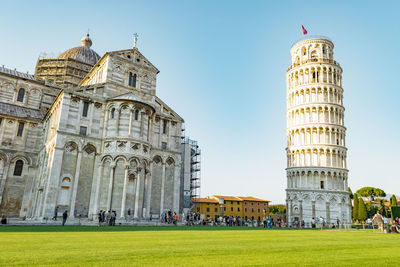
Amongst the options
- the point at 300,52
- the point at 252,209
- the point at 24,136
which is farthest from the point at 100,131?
the point at 252,209

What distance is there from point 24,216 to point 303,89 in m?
42.5

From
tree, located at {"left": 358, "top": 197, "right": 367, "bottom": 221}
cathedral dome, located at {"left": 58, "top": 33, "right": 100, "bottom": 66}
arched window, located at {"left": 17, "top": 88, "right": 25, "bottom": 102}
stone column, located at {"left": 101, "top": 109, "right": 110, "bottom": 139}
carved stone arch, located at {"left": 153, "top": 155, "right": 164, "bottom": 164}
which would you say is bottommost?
tree, located at {"left": 358, "top": 197, "right": 367, "bottom": 221}

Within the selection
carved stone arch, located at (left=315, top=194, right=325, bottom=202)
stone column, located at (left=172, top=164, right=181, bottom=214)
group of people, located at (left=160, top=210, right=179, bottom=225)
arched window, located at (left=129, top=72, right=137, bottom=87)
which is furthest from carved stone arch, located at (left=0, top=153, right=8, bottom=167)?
carved stone arch, located at (left=315, top=194, right=325, bottom=202)

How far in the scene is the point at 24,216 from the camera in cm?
2925

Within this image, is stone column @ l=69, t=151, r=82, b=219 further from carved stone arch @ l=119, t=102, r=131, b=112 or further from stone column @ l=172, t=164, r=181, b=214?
stone column @ l=172, t=164, r=181, b=214

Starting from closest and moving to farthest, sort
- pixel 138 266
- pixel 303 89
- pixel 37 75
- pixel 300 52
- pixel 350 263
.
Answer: pixel 138 266
pixel 350 263
pixel 37 75
pixel 303 89
pixel 300 52

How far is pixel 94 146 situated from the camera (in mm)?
27344

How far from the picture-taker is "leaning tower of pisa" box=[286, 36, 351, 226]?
148ft

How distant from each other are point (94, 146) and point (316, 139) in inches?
1334

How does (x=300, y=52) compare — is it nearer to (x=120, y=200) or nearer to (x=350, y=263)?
(x=120, y=200)

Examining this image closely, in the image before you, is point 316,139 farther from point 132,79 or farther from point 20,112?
point 20,112

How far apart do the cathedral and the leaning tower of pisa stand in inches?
904

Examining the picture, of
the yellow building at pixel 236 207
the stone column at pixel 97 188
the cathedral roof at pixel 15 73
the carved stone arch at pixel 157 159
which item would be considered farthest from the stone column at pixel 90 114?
the yellow building at pixel 236 207

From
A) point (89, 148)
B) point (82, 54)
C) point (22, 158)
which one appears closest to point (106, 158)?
point (89, 148)
